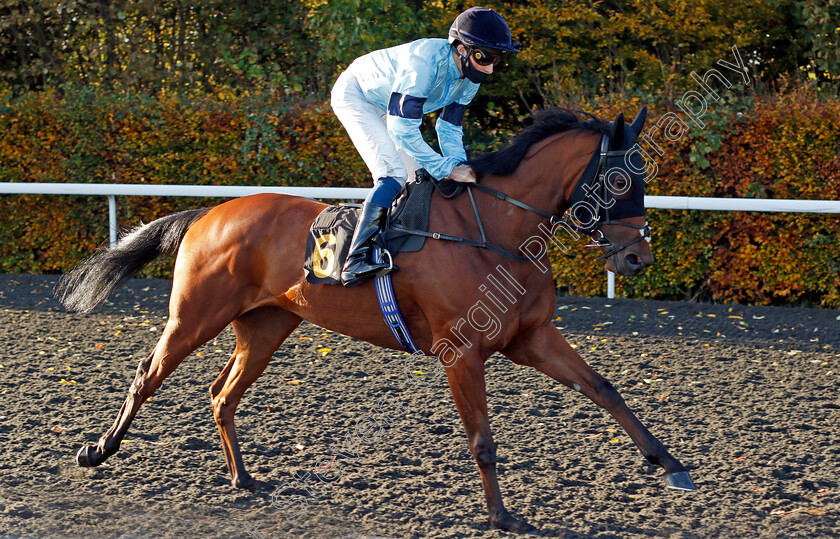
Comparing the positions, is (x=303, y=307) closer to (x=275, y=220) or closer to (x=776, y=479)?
(x=275, y=220)

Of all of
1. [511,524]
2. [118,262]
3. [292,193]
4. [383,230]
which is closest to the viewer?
[511,524]

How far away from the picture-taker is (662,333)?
6832mm

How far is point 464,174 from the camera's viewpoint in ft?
12.2

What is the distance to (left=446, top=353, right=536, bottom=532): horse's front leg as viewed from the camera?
3.54 meters

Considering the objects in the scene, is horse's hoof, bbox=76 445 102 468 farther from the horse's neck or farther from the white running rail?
the white running rail

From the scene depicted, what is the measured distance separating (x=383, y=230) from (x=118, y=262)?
65.3 inches

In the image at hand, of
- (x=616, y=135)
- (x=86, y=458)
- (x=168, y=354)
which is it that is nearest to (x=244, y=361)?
(x=168, y=354)

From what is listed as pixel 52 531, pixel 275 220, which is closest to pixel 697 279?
pixel 275 220

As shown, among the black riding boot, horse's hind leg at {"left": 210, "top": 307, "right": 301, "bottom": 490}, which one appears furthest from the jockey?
horse's hind leg at {"left": 210, "top": 307, "right": 301, "bottom": 490}

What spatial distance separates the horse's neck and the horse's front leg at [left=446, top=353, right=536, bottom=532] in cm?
55

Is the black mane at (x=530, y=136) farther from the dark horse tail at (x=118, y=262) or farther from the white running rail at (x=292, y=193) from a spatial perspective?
the white running rail at (x=292, y=193)

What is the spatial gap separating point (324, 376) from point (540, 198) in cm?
258

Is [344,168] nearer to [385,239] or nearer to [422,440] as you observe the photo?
[422,440]

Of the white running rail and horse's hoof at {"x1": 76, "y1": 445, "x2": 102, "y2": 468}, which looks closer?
horse's hoof at {"x1": 76, "y1": 445, "x2": 102, "y2": 468}
